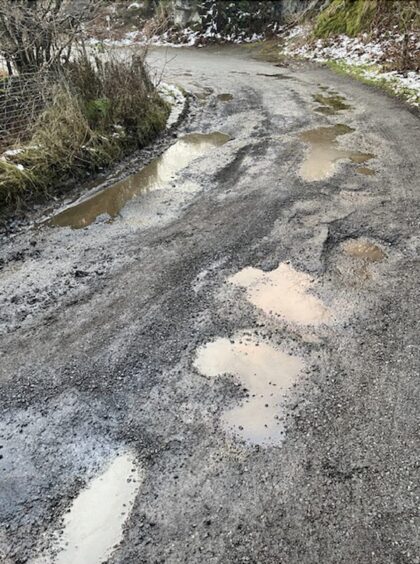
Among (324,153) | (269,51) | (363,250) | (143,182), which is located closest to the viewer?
(363,250)

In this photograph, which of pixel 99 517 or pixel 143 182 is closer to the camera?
pixel 99 517

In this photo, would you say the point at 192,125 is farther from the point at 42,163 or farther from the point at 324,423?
the point at 324,423

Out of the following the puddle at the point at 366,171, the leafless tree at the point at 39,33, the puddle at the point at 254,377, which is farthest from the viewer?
the leafless tree at the point at 39,33

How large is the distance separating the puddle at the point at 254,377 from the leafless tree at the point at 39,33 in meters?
6.22

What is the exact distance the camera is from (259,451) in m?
2.91

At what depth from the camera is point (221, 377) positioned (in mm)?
3469

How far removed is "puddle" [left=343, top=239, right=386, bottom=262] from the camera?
15.0 ft

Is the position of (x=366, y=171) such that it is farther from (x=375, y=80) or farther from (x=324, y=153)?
(x=375, y=80)

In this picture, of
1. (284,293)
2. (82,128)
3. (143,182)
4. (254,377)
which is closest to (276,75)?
(82,128)

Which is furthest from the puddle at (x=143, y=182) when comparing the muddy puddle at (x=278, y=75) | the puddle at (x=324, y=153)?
Answer: the muddy puddle at (x=278, y=75)

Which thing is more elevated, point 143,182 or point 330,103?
Result: point 330,103

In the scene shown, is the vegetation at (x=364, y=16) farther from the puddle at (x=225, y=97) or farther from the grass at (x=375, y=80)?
the puddle at (x=225, y=97)

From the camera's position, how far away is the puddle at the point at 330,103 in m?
9.24

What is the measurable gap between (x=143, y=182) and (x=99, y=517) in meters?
5.20
